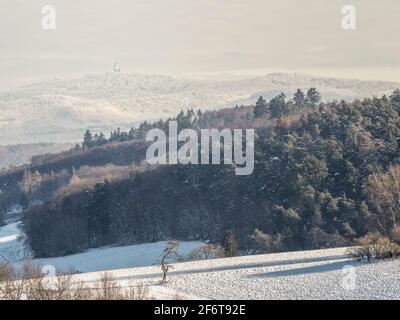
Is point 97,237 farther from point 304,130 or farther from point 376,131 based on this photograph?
point 376,131

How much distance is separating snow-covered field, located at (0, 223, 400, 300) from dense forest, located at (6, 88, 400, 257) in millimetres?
22340

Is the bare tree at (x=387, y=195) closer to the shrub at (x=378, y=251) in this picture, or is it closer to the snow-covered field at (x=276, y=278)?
the snow-covered field at (x=276, y=278)

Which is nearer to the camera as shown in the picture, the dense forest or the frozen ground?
the frozen ground

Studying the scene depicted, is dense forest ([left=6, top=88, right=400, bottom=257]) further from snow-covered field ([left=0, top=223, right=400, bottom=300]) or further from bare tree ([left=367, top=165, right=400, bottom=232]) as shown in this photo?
snow-covered field ([left=0, top=223, right=400, bottom=300])

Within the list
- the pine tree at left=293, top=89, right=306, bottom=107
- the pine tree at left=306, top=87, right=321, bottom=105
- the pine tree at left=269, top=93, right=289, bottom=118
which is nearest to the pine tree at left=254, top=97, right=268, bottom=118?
the pine tree at left=269, top=93, right=289, bottom=118

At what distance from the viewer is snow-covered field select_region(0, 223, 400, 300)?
3972 centimetres

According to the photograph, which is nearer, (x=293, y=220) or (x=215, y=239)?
(x=293, y=220)

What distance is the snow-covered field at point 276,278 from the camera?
3972cm
